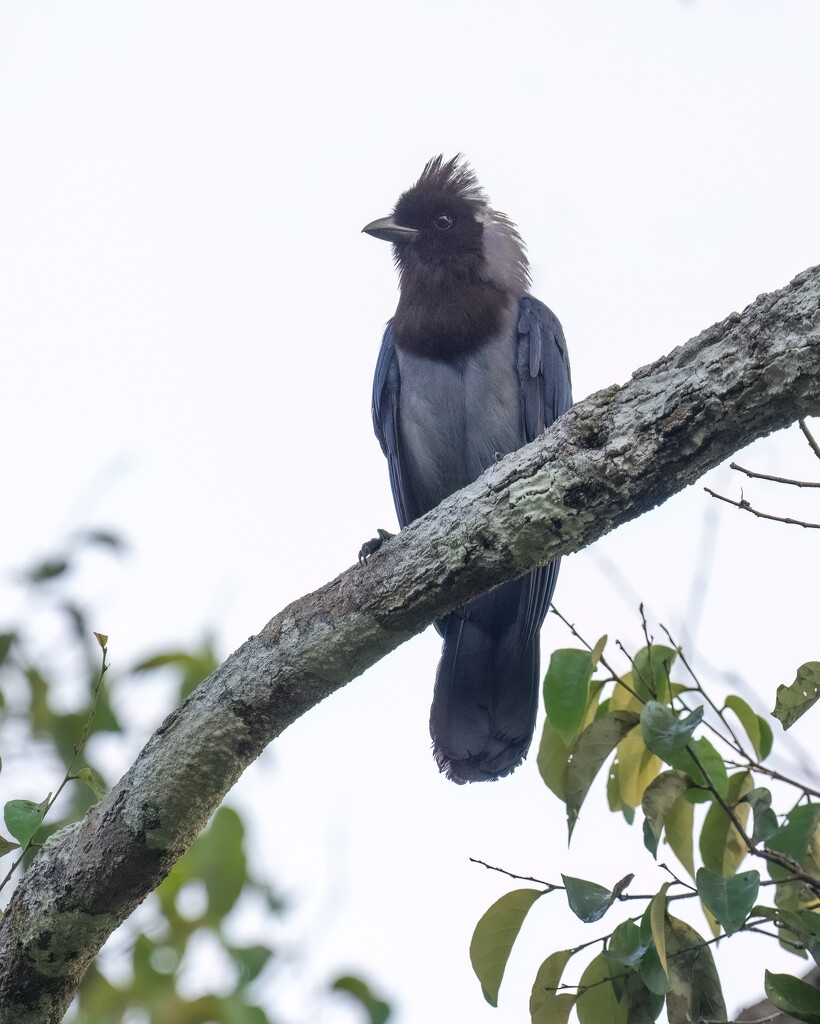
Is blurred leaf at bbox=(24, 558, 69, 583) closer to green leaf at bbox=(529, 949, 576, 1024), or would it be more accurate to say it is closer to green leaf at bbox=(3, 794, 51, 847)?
green leaf at bbox=(3, 794, 51, 847)

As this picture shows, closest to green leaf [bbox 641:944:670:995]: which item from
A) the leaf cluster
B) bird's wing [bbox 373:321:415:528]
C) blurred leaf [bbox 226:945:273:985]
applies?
the leaf cluster

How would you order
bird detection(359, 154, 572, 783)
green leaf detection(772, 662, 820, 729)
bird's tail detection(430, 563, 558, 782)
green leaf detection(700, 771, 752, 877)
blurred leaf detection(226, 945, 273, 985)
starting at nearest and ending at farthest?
green leaf detection(772, 662, 820, 729)
green leaf detection(700, 771, 752, 877)
blurred leaf detection(226, 945, 273, 985)
bird's tail detection(430, 563, 558, 782)
bird detection(359, 154, 572, 783)

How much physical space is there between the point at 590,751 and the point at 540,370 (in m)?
2.20

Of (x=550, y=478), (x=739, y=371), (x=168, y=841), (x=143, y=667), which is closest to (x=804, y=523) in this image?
(x=739, y=371)

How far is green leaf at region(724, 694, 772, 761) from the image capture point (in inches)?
96.3

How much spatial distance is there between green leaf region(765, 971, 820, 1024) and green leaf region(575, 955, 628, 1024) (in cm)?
34

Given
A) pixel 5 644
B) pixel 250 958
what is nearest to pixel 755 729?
pixel 250 958

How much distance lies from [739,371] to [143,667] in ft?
7.85

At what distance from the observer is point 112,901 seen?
8.44ft

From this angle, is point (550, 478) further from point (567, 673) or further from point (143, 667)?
point (143, 667)

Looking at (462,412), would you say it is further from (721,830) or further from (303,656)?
(721,830)

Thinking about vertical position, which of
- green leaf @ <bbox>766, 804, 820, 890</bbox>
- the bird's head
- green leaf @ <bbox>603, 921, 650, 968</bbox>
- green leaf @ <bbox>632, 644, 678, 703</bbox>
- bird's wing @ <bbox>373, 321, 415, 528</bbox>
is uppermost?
the bird's head

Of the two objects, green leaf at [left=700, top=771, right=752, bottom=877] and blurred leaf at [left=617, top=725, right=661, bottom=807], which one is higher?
blurred leaf at [left=617, top=725, right=661, bottom=807]

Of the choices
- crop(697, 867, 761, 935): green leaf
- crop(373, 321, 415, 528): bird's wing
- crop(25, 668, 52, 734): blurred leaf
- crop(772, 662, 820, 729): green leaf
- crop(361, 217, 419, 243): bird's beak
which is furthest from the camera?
crop(361, 217, 419, 243): bird's beak
